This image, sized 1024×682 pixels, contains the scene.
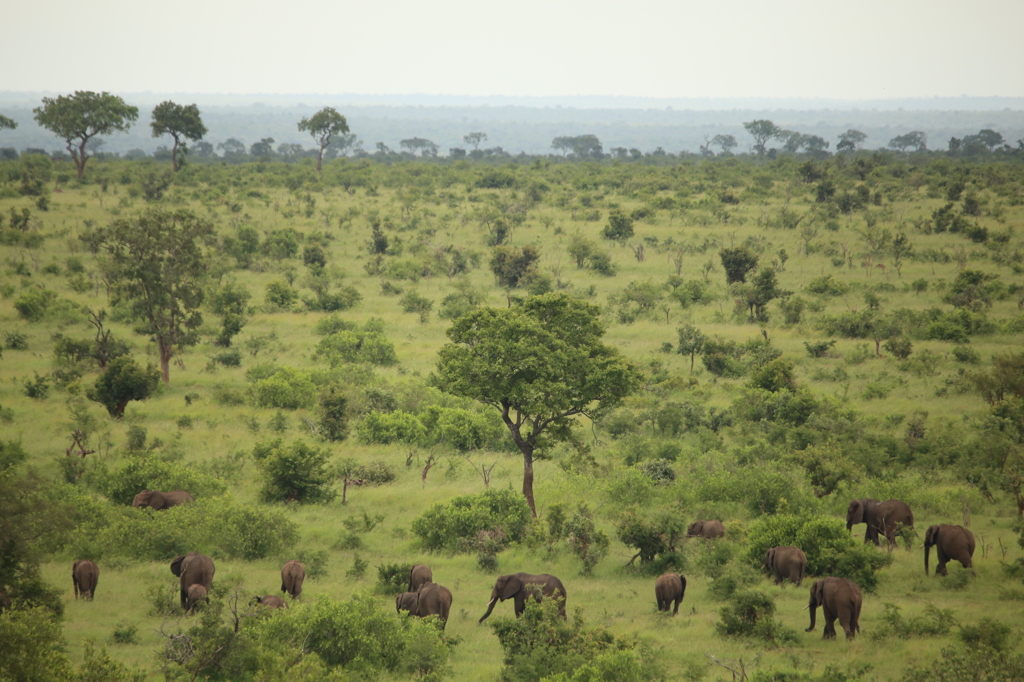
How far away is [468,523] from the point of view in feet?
64.8

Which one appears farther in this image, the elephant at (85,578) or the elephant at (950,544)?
the elephant at (950,544)

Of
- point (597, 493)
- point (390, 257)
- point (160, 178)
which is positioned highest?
point (160, 178)

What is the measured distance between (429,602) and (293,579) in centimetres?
321

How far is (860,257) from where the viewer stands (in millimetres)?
51625

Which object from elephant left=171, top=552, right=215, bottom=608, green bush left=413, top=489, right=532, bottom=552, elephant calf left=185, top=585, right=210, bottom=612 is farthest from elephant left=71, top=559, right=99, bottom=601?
green bush left=413, top=489, right=532, bottom=552

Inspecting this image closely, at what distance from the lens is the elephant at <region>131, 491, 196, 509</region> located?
779 inches

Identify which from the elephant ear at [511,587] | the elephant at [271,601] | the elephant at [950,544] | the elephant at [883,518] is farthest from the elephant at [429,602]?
the elephant at [950,544]

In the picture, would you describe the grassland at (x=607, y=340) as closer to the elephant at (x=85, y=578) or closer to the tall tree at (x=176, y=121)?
the elephant at (x=85, y=578)

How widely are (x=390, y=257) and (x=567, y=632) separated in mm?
44181

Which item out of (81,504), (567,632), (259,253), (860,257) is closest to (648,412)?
(567,632)

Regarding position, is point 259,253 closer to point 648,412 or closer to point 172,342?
point 172,342

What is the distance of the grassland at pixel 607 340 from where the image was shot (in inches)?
626

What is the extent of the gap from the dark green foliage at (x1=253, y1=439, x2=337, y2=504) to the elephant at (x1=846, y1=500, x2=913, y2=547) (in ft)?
48.5

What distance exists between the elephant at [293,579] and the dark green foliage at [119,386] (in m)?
15.8
